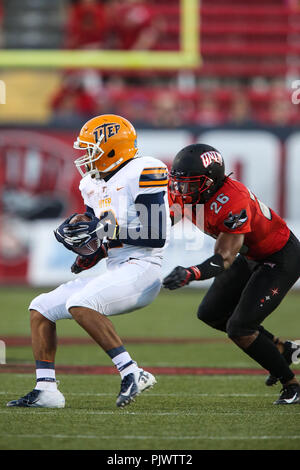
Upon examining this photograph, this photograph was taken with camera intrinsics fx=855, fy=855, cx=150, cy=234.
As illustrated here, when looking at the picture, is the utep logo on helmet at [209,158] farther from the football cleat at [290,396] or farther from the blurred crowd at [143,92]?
the blurred crowd at [143,92]

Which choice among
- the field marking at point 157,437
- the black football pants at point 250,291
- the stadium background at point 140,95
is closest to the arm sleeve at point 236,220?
the black football pants at point 250,291

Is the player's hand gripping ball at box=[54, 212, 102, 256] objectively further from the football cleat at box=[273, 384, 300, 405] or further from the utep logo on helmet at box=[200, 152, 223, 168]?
the football cleat at box=[273, 384, 300, 405]

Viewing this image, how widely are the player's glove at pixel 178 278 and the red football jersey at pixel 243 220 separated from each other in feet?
1.48

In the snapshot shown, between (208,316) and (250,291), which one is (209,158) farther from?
(208,316)

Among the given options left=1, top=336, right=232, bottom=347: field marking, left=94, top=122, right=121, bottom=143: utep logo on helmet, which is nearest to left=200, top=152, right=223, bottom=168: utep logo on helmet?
left=94, top=122, right=121, bottom=143: utep logo on helmet

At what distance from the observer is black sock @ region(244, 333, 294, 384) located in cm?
488

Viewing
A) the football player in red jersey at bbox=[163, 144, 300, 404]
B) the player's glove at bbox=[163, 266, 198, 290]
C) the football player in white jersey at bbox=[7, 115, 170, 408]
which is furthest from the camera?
the football player in red jersey at bbox=[163, 144, 300, 404]

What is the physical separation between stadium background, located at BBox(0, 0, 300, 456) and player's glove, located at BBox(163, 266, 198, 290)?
236 cm

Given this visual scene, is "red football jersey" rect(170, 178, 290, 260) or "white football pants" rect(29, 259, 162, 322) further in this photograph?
"red football jersey" rect(170, 178, 290, 260)

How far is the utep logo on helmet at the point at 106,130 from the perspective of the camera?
4789 mm
